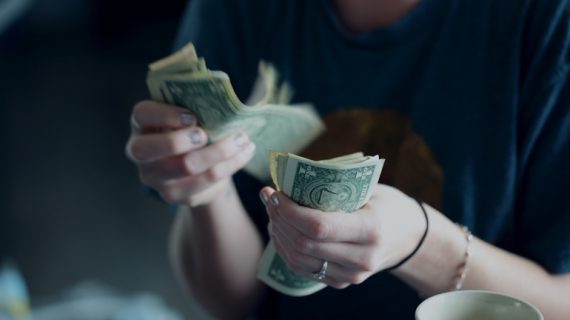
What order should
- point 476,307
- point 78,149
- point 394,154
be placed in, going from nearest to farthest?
1. point 476,307
2. point 394,154
3. point 78,149

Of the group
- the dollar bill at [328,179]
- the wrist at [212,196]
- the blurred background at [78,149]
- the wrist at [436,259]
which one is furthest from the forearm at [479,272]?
the blurred background at [78,149]

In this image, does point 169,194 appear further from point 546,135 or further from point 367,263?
point 546,135

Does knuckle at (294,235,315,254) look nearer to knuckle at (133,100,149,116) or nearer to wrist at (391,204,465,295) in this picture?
wrist at (391,204,465,295)

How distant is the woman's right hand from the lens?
26.0 inches

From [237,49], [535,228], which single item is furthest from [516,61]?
[237,49]

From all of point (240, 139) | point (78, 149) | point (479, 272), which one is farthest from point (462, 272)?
point (78, 149)

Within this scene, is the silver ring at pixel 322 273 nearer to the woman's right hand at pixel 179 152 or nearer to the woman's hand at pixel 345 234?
the woman's hand at pixel 345 234

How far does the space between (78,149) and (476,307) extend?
2.34 metres

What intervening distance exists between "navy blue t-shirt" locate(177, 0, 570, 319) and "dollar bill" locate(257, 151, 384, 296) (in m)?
0.14

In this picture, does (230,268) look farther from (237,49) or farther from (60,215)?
(60,215)

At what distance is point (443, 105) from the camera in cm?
75

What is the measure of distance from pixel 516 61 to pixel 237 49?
0.31m

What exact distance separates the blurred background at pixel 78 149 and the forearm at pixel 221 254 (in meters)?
0.97

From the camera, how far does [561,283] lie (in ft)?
2.20
